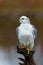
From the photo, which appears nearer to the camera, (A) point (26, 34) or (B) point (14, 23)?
(A) point (26, 34)

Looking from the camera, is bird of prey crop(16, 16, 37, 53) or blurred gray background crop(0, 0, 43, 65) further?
blurred gray background crop(0, 0, 43, 65)

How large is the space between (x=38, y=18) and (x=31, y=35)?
1.25 metres

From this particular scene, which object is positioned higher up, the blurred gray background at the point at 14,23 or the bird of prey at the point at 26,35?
the blurred gray background at the point at 14,23

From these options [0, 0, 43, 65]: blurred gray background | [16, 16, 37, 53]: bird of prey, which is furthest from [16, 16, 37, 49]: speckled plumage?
[0, 0, 43, 65]: blurred gray background

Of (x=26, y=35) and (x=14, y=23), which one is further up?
(x=14, y=23)

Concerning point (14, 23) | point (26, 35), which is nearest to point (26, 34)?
point (26, 35)

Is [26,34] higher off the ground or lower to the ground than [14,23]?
lower

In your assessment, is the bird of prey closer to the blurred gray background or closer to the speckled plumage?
the speckled plumage

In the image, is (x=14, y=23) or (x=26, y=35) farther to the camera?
(x=14, y=23)

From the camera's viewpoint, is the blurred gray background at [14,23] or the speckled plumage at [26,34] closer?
the speckled plumage at [26,34]

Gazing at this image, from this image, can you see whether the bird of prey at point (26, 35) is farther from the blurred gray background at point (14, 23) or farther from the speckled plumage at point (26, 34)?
the blurred gray background at point (14, 23)

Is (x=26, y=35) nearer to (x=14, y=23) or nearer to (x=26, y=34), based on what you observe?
(x=26, y=34)

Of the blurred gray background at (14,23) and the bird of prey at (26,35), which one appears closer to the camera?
the bird of prey at (26,35)

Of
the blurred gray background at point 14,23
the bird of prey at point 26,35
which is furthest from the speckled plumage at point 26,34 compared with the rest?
the blurred gray background at point 14,23
